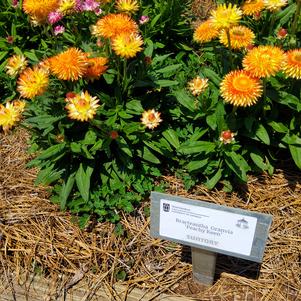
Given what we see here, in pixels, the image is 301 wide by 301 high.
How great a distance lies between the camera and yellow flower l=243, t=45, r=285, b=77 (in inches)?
92.1

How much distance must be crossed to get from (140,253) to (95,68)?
3.76ft

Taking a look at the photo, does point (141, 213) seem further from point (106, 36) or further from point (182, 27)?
point (182, 27)

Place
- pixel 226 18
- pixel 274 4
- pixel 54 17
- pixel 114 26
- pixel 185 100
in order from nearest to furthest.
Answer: pixel 226 18
pixel 114 26
pixel 274 4
pixel 185 100
pixel 54 17

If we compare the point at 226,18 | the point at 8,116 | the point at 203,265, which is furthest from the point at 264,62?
the point at 8,116

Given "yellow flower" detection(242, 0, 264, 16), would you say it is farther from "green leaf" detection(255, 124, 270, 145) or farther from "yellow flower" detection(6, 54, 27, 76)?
"yellow flower" detection(6, 54, 27, 76)

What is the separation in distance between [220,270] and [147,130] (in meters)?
0.99

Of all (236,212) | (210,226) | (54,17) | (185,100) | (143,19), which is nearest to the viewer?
(236,212)

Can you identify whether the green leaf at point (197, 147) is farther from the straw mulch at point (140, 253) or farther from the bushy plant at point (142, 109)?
the straw mulch at point (140, 253)

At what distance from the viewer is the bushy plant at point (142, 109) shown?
2461 mm

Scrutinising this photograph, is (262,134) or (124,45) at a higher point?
(124,45)

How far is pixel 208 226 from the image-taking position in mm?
2166

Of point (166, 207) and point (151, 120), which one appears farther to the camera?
point (151, 120)

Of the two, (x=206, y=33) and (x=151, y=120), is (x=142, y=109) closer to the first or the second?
(x=151, y=120)

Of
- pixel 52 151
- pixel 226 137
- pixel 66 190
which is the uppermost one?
pixel 226 137
